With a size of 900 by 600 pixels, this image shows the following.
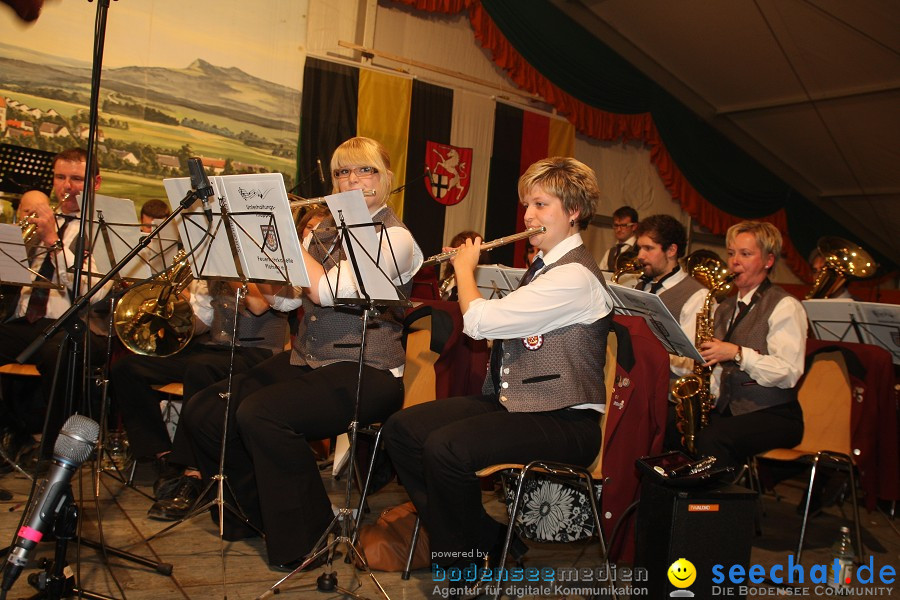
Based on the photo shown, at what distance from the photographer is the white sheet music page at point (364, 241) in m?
2.39

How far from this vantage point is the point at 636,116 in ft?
32.4

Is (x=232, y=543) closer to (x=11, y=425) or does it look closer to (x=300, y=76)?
(x=11, y=425)

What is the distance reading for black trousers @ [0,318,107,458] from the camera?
392cm

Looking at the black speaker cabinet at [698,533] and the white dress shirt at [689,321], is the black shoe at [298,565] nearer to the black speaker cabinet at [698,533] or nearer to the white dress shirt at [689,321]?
the black speaker cabinet at [698,533]

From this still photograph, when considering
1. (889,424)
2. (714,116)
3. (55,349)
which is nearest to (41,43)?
(55,349)

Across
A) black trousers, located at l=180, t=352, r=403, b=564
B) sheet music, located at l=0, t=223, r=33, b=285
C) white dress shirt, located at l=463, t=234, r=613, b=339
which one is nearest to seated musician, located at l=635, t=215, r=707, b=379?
white dress shirt, located at l=463, t=234, r=613, b=339

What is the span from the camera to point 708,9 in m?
8.73

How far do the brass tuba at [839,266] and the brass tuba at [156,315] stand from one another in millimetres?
3720

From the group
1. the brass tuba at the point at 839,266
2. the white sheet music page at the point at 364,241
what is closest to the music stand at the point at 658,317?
the white sheet music page at the point at 364,241

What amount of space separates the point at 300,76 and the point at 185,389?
4327mm

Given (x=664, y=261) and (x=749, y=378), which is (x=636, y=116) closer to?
(x=664, y=261)

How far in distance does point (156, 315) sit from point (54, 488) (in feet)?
8.01

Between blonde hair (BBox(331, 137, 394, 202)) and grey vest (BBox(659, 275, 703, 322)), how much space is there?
1902mm

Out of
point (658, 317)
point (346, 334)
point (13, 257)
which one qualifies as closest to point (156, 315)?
point (13, 257)
